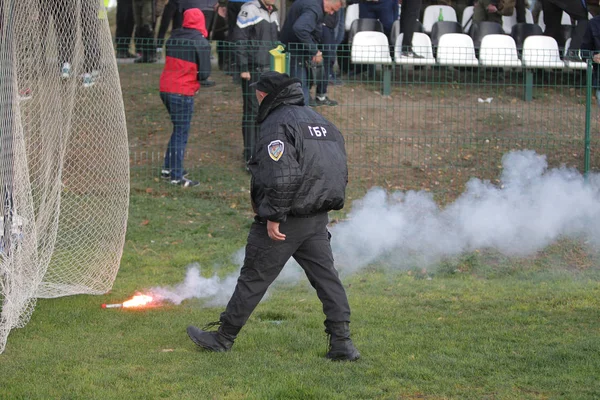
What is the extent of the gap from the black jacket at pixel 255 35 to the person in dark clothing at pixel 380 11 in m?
3.34

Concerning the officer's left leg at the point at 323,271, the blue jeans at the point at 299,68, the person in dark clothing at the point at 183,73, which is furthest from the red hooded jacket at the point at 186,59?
the officer's left leg at the point at 323,271

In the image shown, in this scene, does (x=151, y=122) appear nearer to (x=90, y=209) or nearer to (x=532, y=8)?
(x=90, y=209)

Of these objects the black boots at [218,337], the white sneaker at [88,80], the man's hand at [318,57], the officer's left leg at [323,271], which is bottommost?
the black boots at [218,337]

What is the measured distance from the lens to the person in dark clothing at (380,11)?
577 inches

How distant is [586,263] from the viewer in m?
8.89

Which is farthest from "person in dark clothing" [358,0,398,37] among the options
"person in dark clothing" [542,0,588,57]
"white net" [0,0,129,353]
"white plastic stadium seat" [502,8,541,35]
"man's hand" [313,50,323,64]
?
"white net" [0,0,129,353]

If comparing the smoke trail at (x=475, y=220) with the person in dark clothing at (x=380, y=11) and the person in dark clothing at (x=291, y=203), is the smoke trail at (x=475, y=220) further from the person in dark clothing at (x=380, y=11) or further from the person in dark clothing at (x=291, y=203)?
the person in dark clothing at (x=380, y=11)

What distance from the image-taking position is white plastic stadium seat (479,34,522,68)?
1272cm

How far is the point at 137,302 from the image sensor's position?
7426 mm

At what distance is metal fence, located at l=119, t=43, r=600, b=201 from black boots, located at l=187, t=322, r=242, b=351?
5652mm

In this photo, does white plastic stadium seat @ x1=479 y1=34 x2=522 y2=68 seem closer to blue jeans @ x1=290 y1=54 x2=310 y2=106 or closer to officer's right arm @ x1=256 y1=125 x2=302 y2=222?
blue jeans @ x1=290 y1=54 x2=310 y2=106

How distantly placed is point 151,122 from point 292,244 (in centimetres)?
772

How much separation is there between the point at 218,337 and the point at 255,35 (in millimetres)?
6465

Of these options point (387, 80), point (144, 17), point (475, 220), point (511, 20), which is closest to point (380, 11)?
point (387, 80)
